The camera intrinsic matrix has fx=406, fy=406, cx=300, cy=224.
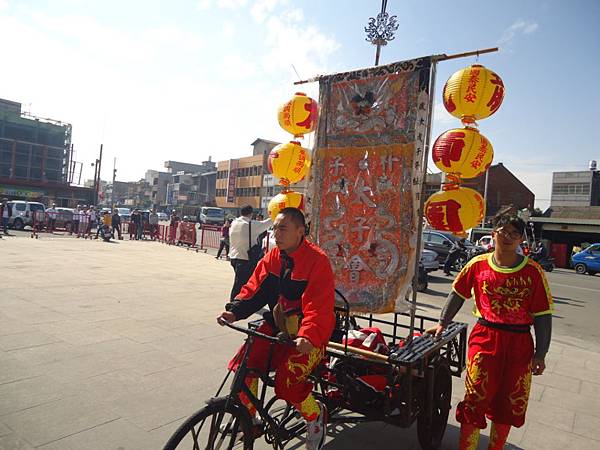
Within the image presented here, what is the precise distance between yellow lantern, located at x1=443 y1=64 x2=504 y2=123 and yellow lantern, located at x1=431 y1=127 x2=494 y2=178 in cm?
18

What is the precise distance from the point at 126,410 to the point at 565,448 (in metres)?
3.54

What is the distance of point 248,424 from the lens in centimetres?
230

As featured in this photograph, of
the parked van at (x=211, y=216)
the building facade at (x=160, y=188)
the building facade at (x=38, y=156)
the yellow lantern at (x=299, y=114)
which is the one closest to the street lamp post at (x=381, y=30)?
the yellow lantern at (x=299, y=114)

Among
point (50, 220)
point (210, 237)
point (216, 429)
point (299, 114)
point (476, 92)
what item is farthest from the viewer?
point (50, 220)

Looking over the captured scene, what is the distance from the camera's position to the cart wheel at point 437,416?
302 centimetres

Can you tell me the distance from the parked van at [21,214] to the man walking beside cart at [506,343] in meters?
25.5

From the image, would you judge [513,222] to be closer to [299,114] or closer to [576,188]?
[299,114]

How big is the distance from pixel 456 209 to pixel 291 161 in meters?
1.92

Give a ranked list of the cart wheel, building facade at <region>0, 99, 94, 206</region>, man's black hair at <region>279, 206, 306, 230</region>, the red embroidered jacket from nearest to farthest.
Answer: the red embroidered jacket
man's black hair at <region>279, 206, 306, 230</region>
the cart wheel
building facade at <region>0, 99, 94, 206</region>

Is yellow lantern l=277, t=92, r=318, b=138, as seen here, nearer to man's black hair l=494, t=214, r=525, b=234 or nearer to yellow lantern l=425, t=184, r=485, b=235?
yellow lantern l=425, t=184, r=485, b=235

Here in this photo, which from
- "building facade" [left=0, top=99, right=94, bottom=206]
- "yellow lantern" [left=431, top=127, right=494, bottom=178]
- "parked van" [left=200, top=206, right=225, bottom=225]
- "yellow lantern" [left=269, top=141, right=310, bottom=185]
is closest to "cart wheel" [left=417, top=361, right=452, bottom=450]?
"yellow lantern" [left=431, top=127, right=494, bottom=178]

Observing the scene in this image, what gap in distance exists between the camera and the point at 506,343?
2602 millimetres

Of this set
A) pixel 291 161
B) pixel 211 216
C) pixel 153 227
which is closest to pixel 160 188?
pixel 211 216

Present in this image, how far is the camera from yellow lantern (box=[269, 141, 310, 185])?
15.4 ft
